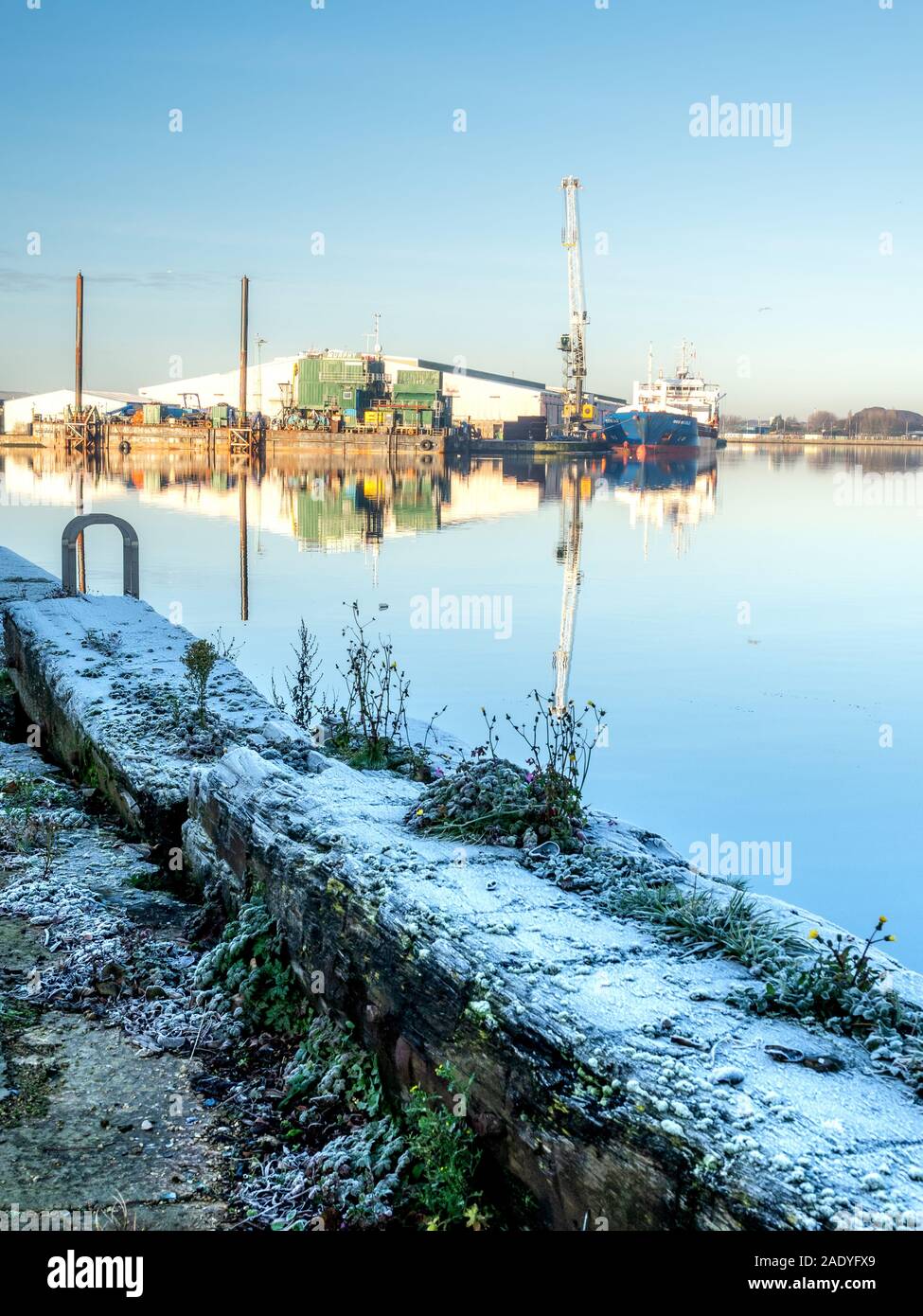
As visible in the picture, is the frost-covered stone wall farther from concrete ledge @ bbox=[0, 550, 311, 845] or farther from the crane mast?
the crane mast

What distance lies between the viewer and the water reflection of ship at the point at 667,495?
32.0m

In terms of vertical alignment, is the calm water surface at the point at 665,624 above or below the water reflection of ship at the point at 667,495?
below

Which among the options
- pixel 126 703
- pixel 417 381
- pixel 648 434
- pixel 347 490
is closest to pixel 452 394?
pixel 417 381

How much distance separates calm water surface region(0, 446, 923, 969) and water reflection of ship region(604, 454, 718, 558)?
30 centimetres

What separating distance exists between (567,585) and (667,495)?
25.6 meters

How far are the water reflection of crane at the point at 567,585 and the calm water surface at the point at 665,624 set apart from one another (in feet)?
0.53

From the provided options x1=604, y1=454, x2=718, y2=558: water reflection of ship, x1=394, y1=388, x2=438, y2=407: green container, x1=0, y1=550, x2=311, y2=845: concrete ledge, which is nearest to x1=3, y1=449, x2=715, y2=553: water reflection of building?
x1=604, y1=454, x2=718, y2=558: water reflection of ship

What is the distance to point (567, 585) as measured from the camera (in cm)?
1947

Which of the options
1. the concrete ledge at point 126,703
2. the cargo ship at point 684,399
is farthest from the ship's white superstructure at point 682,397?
the concrete ledge at point 126,703

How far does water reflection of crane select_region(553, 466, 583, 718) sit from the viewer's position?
38.8ft

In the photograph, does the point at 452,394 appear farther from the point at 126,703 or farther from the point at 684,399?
the point at 126,703

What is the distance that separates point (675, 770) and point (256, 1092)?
536 cm

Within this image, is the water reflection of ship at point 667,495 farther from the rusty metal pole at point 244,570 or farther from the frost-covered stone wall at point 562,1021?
the frost-covered stone wall at point 562,1021
